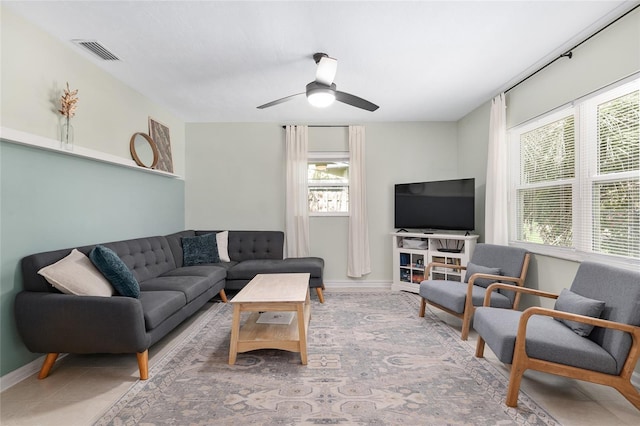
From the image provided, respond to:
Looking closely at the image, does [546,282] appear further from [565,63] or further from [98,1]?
[98,1]

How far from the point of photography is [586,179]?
→ 2.52m

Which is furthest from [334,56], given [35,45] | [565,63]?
[35,45]

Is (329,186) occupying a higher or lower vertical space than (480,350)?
higher

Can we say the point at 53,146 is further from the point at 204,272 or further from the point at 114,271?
the point at 204,272

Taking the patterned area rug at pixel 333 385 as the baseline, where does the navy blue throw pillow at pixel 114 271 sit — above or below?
above

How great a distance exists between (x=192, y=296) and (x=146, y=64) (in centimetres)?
233

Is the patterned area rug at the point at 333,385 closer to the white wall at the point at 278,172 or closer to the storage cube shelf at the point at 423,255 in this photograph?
the storage cube shelf at the point at 423,255

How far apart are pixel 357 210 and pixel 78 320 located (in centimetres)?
362

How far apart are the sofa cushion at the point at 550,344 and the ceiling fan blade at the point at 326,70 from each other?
7.67 feet

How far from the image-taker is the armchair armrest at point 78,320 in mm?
2072

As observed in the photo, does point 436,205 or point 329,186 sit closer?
point 436,205

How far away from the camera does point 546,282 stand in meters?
2.90

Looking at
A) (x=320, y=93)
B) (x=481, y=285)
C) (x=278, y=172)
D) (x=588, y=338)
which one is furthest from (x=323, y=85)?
(x=588, y=338)

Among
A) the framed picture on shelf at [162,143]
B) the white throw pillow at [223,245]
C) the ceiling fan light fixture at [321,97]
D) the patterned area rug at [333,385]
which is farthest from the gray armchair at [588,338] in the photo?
the framed picture on shelf at [162,143]
